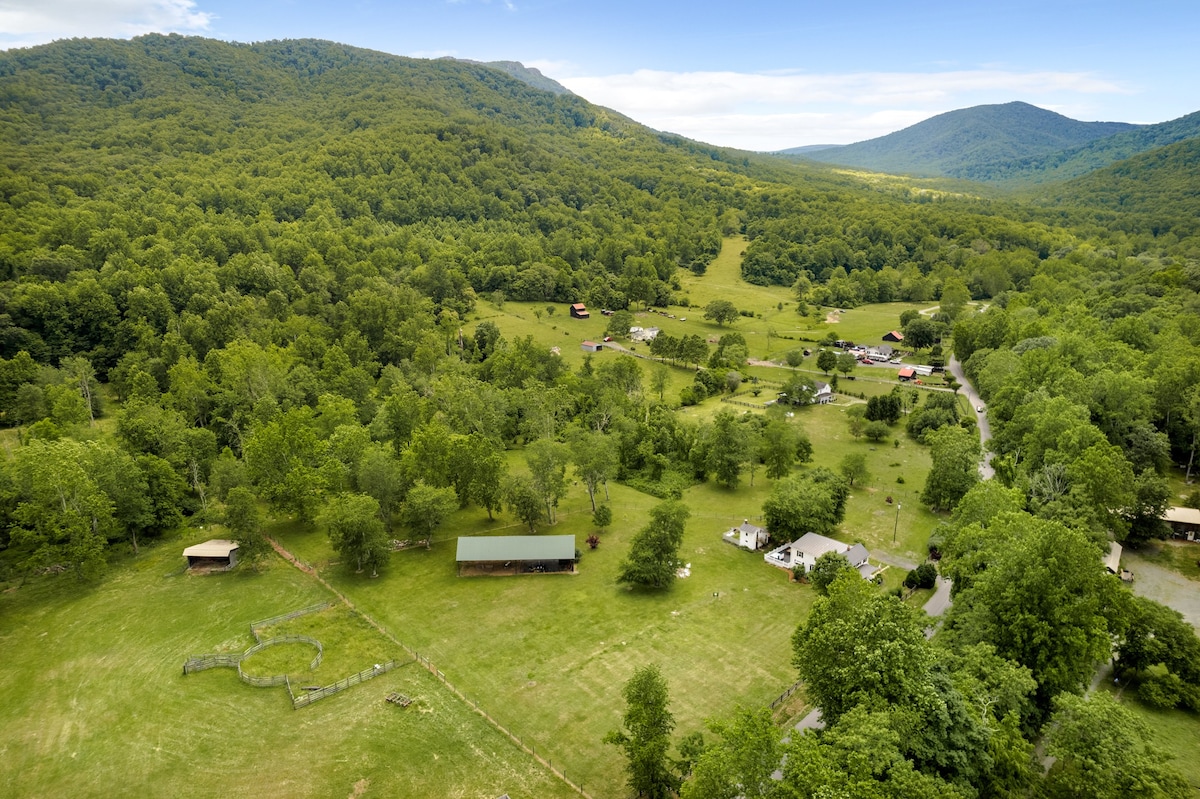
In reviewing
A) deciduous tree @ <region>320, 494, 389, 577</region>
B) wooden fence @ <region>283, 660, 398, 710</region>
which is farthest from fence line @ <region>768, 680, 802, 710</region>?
deciduous tree @ <region>320, 494, 389, 577</region>

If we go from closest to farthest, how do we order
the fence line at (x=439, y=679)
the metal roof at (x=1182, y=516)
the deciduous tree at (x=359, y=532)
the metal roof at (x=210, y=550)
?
the fence line at (x=439, y=679) < the deciduous tree at (x=359, y=532) < the metal roof at (x=210, y=550) < the metal roof at (x=1182, y=516)

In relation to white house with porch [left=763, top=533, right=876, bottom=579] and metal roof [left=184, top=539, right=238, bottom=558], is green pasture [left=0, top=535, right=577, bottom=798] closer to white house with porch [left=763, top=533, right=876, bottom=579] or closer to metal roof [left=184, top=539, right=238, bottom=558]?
metal roof [left=184, top=539, right=238, bottom=558]

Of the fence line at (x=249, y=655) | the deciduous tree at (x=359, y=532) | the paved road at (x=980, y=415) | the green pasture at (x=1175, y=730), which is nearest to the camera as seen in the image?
the green pasture at (x=1175, y=730)

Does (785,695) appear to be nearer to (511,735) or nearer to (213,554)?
(511,735)

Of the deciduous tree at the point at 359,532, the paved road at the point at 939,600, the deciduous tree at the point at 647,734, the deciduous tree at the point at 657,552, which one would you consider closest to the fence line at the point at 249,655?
the deciduous tree at the point at 359,532

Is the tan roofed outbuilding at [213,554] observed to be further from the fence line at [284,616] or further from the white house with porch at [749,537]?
the white house with porch at [749,537]

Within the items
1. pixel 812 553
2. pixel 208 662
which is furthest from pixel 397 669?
pixel 812 553
